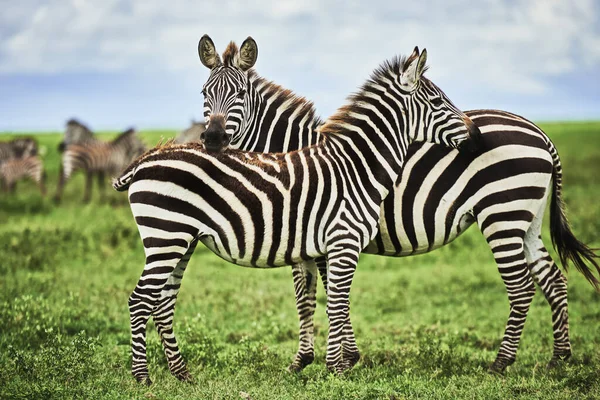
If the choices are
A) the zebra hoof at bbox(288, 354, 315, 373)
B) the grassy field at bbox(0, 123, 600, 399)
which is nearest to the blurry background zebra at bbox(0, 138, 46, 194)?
the grassy field at bbox(0, 123, 600, 399)

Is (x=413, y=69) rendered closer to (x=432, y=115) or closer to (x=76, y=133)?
(x=432, y=115)

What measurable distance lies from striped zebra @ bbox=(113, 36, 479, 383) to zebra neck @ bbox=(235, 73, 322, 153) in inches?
18.6

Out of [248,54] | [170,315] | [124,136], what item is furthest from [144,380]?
[124,136]

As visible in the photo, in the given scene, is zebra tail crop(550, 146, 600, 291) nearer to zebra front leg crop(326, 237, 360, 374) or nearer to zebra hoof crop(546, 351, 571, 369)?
zebra hoof crop(546, 351, 571, 369)

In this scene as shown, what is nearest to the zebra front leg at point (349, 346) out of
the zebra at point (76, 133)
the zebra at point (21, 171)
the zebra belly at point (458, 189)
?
the zebra belly at point (458, 189)

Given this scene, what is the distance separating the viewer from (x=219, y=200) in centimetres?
643

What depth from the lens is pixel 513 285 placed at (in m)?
7.51

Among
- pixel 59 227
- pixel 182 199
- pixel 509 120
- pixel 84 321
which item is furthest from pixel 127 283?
pixel 509 120

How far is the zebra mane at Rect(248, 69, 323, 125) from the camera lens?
7801 mm

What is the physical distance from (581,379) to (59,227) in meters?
13.5

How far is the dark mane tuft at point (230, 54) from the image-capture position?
7488 mm

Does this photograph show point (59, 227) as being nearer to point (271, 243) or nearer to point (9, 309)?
point (9, 309)

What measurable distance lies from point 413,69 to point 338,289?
8.03 feet

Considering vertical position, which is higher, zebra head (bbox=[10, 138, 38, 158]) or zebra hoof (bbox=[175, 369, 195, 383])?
zebra head (bbox=[10, 138, 38, 158])
